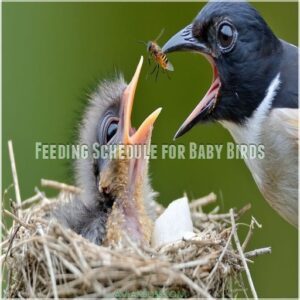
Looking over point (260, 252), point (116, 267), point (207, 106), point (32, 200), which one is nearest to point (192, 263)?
point (116, 267)

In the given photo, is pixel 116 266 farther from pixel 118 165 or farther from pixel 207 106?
pixel 207 106

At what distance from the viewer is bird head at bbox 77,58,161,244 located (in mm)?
3158

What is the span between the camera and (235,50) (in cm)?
311

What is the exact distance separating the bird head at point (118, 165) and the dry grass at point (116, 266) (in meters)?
0.35

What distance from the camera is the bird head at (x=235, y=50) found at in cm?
309

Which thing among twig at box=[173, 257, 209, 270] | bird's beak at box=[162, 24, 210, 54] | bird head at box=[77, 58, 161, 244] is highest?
bird's beak at box=[162, 24, 210, 54]

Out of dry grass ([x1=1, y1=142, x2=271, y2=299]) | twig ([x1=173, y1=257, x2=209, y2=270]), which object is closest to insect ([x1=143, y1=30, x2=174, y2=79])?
dry grass ([x1=1, y1=142, x2=271, y2=299])

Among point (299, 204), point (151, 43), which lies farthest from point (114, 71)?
point (299, 204)

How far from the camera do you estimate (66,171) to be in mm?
3465

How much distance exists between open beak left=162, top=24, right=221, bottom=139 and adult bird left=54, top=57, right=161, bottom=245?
0.40 feet

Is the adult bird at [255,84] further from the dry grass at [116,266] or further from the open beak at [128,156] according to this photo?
the dry grass at [116,266]

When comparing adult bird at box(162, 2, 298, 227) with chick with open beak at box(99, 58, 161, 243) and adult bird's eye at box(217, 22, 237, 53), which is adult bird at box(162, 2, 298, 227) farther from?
chick with open beak at box(99, 58, 161, 243)

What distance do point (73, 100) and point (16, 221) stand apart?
5.60 ft

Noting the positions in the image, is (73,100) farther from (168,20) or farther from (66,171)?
(66,171)
